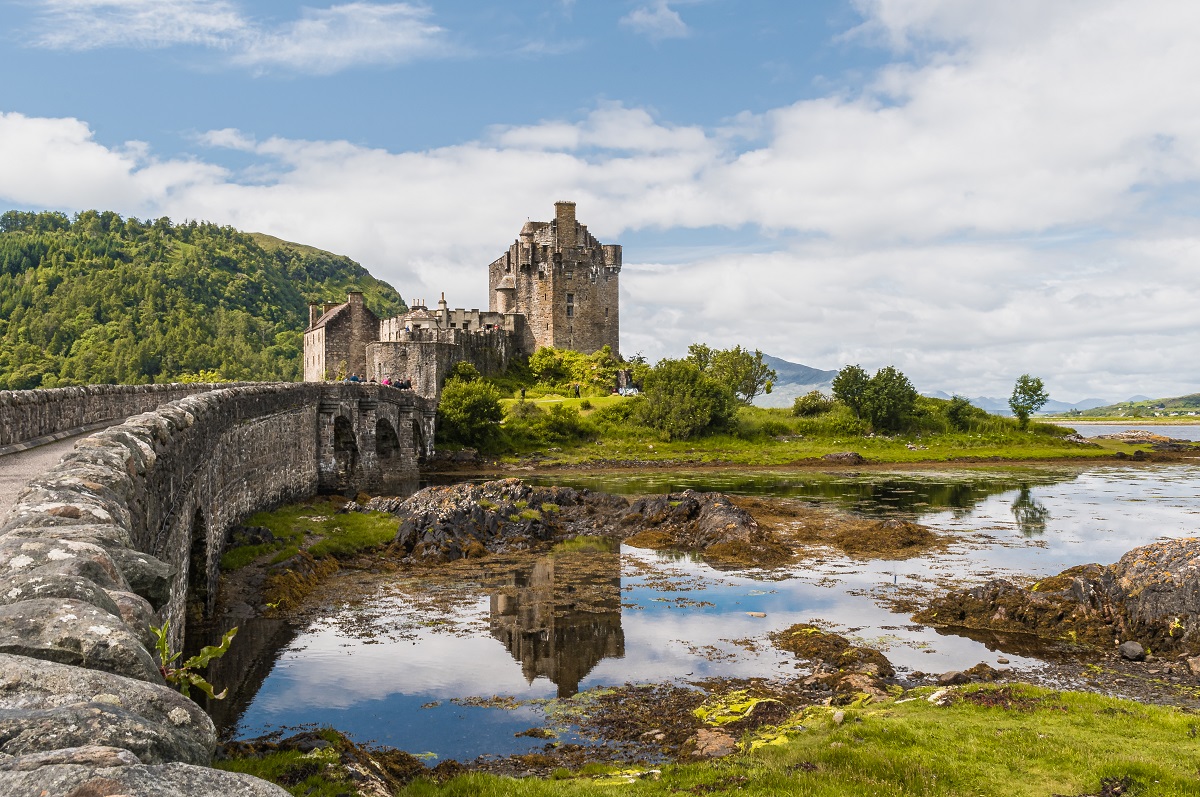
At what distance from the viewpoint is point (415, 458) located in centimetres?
4950

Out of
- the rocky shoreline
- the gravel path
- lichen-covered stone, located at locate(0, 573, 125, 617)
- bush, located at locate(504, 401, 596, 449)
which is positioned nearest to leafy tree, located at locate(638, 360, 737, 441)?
bush, located at locate(504, 401, 596, 449)

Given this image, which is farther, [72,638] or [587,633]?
[587,633]

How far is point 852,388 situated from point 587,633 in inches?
2230

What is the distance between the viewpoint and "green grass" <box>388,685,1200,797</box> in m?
9.18

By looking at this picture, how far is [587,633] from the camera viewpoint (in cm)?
1778

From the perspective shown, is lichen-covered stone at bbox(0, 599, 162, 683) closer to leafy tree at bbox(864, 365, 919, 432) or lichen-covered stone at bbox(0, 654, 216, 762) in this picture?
lichen-covered stone at bbox(0, 654, 216, 762)

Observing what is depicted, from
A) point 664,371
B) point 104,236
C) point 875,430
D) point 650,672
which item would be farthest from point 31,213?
point 650,672

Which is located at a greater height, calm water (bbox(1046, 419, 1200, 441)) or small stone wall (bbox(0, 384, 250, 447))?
small stone wall (bbox(0, 384, 250, 447))

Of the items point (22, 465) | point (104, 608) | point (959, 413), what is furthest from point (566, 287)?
point (104, 608)

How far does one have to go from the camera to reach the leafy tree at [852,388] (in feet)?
229

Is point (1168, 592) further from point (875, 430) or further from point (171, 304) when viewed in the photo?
point (171, 304)

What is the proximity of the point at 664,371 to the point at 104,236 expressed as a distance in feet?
476

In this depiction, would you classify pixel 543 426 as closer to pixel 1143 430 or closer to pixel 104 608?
pixel 104 608

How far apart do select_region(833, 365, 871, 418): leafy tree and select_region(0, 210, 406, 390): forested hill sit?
177ft
